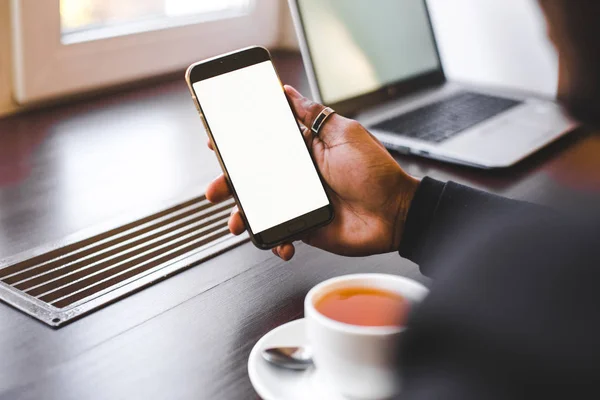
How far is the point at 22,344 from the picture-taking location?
0.67 m

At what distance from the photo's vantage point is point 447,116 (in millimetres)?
1285

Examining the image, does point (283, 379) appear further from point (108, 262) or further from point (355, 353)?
point (108, 262)

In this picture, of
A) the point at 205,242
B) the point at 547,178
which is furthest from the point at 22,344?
the point at 547,178

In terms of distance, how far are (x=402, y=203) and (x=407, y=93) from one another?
566mm

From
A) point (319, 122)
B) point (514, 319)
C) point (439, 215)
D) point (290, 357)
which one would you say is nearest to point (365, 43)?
point (319, 122)

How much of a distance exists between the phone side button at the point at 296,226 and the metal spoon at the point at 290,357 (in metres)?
0.20

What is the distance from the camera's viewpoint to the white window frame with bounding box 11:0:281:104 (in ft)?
4.24

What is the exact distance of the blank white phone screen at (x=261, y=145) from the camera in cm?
79

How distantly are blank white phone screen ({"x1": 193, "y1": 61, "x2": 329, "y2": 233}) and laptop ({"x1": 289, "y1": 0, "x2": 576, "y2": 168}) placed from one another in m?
0.36

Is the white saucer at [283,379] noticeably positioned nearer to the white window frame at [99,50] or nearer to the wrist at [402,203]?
the wrist at [402,203]

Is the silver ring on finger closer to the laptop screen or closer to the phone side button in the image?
the phone side button

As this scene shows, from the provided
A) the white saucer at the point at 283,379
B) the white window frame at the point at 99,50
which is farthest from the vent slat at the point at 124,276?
the white window frame at the point at 99,50

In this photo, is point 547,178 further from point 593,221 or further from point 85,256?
point 593,221

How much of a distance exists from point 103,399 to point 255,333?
0.16 metres
